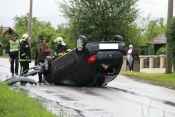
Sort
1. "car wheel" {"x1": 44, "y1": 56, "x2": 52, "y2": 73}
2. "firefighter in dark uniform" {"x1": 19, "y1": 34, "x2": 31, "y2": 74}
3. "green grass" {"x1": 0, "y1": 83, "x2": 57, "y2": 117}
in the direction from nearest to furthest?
"green grass" {"x1": 0, "y1": 83, "x2": 57, "y2": 117} < "car wheel" {"x1": 44, "y1": 56, "x2": 52, "y2": 73} < "firefighter in dark uniform" {"x1": 19, "y1": 34, "x2": 31, "y2": 74}

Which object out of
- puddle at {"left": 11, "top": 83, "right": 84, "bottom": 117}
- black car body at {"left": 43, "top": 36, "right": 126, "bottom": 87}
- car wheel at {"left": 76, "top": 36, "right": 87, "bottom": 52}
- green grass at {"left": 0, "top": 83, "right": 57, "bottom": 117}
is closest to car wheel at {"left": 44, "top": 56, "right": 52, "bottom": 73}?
black car body at {"left": 43, "top": 36, "right": 126, "bottom": 87}

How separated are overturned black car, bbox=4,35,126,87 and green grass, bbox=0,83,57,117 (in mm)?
3645

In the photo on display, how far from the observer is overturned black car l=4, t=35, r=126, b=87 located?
1441cm

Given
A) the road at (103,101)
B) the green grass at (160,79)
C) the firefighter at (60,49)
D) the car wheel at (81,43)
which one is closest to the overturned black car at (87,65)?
the car wheel at (81,43)

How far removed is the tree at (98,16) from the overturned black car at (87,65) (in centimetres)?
1994

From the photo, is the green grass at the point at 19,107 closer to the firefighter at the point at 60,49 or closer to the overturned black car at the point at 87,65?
the overturned black car at the point at 87,65

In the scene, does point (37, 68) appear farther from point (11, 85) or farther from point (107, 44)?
point (107, 44)

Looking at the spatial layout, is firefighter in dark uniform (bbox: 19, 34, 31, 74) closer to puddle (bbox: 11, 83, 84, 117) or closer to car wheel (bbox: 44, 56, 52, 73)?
car wheel (bbox: 44, 56, 52, 73)

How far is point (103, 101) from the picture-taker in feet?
39.6

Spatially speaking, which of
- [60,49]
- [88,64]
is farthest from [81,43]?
[60,49]

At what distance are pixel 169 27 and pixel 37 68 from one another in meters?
6.92

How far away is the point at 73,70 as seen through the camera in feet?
49.5

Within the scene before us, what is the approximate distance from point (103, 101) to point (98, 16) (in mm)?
23831

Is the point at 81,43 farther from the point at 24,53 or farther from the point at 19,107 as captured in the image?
the point at 19,107
